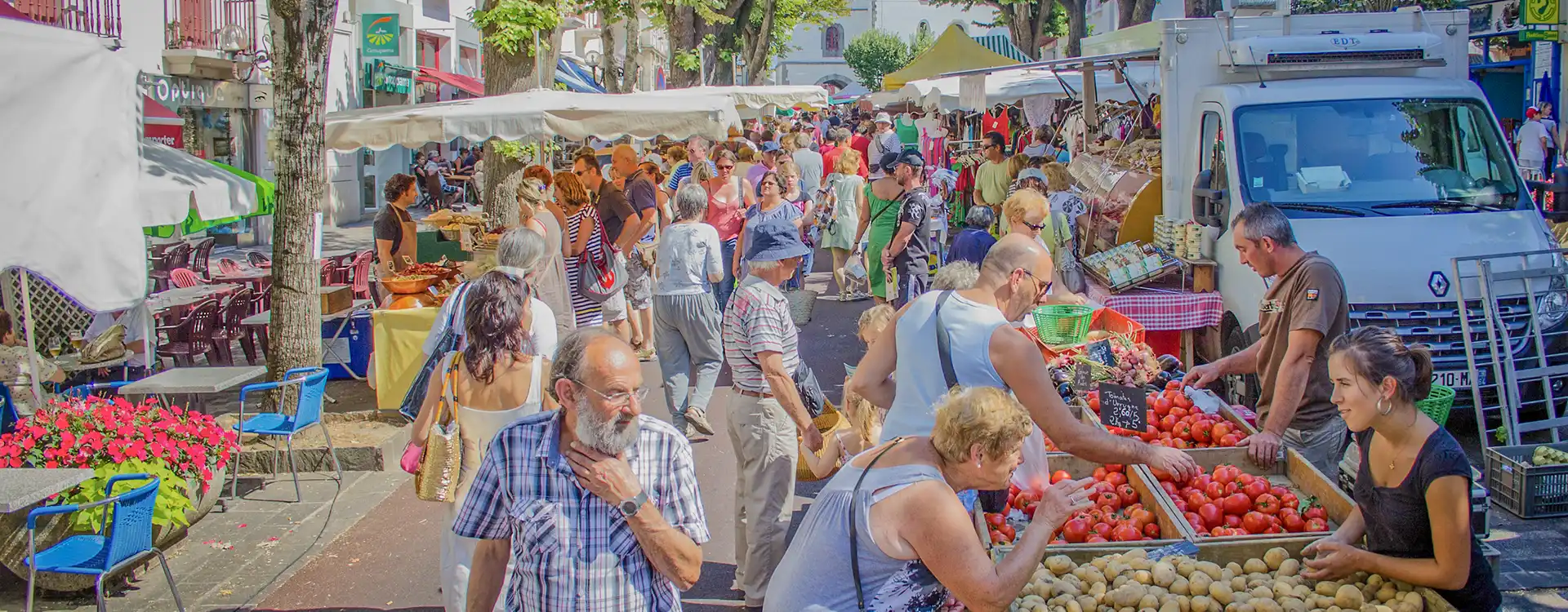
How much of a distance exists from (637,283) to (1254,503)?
7273 millimetres

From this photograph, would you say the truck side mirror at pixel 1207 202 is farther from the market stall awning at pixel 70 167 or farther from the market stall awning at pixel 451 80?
the market stall awning at pixel 451 80

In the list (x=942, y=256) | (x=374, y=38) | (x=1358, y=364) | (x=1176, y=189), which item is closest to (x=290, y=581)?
(x=1358, y=364)

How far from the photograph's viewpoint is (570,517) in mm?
A: 3361

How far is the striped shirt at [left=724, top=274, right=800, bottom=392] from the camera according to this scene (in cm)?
571

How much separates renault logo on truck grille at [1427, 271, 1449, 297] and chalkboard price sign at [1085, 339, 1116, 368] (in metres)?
2.10

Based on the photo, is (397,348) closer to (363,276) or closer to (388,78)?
(363,276)

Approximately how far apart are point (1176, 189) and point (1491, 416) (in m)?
2.65

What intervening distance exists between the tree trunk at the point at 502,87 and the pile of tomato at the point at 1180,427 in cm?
853

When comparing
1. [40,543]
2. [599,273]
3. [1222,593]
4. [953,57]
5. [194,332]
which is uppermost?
[953,57]

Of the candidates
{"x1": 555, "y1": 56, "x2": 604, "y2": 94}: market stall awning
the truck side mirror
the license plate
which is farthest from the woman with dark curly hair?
{"x1": 555, "y1": 56, "x2": 604, "y2": 94}: market stall awning

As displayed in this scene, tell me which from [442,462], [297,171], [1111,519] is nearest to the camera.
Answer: [442,462]

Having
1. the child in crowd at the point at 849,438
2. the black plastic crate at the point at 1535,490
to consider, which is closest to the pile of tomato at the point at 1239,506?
the child in crowd at the point at 849,438

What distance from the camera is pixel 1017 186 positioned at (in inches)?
527

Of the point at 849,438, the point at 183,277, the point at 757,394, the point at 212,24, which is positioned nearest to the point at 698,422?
the point at 757,394
